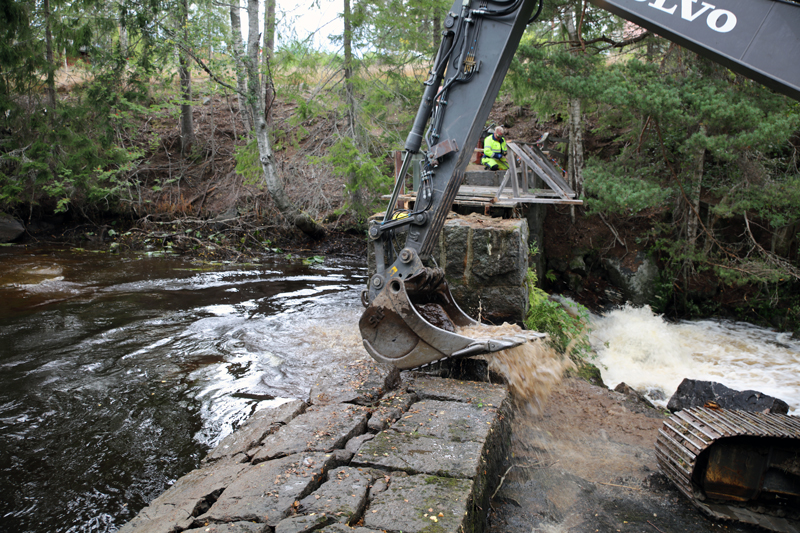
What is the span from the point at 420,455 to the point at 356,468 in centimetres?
39

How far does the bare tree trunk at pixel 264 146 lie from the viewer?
11281 millimetres

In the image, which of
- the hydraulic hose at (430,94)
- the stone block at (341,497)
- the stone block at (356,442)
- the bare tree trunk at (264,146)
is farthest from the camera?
the bare tree trunk at (264,146)

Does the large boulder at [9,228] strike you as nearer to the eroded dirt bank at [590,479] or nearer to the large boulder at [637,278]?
the eroded dirt bank at [590,479]

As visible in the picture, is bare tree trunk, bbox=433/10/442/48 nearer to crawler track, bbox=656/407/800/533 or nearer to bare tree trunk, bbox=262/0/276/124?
bare tree trunk, bbox=262/0/276/124

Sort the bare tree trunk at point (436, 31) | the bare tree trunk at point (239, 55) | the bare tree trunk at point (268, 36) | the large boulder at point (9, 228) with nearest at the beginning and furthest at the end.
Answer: the bare tree trunk at point (239, 55), the large boulder at point (9, 228), the bare tree trunk at point (268, 36), the bare tree trunk at point (436, 31)

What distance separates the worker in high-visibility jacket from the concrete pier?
6954 mm

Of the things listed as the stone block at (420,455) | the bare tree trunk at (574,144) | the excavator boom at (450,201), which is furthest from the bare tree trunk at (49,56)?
the stone block at (420,455)

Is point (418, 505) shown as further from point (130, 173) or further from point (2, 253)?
point (130, 173)

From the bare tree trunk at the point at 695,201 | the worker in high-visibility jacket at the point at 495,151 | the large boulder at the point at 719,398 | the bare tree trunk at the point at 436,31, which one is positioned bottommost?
the large boulder at the point at 719,398

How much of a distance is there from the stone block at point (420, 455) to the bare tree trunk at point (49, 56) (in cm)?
1208

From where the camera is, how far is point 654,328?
9.39 meters

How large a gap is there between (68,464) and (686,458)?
4.26m

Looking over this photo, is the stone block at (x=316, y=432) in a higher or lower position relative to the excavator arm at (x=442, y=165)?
lower

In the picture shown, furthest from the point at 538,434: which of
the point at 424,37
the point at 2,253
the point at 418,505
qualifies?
the point at 2,253
